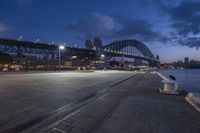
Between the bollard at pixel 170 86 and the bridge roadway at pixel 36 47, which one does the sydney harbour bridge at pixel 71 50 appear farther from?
the bollard at pixel 170 86

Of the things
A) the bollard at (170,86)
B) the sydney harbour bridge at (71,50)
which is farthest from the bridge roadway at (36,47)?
the bollard at (170,86)

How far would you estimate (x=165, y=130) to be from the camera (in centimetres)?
609

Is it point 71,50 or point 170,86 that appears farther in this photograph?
point 71,50

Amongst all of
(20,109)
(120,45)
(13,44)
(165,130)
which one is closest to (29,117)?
(20,109)

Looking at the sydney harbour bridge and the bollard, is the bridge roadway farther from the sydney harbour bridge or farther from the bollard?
the bollard

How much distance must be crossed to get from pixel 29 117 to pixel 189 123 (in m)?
5.10

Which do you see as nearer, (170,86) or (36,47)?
(170,86)

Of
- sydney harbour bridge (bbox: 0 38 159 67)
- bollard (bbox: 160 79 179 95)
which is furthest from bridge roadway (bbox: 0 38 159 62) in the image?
bollard (bbox: 160 79 179 95)

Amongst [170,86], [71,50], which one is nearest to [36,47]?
[71,50]

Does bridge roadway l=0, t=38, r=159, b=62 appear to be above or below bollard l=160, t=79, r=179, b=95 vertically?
above

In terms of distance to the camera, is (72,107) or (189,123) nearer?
(189,123)

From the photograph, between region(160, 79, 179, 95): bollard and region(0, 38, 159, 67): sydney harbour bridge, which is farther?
region(0, 38, 159, 67): sydney harbour bridge

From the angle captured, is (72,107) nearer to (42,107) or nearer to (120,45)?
(42,107)

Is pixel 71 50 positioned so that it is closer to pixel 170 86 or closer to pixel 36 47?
pixel 36 47
